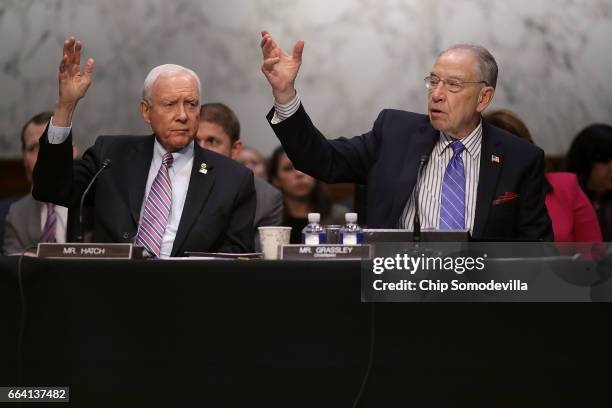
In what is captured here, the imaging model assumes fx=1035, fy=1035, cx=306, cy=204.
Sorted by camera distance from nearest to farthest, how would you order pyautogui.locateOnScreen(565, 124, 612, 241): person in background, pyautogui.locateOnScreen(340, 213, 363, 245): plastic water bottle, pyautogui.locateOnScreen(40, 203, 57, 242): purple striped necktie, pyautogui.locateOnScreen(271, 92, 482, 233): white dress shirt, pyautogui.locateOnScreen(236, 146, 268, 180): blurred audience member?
1. pyautogui.locateOnScreen(340, 213, 363, 245): plastic water bottle
2. pyautogui.locateOnScreen(271, 92, 482, 233): white dress shirt
3. pyautogui.locateOnScreen(40, 203, 57, 242): purple striped necktie
4. pyautogui.locateOnScreen(565, 124, 612, 241): person in background
5. pyautogui.locateOnScreen(236, 146, 268, 180): blurred audience member

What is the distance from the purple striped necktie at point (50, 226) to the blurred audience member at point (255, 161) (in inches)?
45.5

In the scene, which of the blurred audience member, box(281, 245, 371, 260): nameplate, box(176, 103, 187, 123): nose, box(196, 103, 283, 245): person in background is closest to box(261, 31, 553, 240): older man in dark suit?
box(176, 103, 187, 123): nose

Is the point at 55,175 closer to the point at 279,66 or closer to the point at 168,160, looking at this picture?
the point at 168,160

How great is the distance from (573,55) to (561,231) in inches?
75.7

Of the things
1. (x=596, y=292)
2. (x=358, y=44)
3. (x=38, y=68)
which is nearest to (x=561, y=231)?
(x=596, y=292)

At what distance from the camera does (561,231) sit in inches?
160

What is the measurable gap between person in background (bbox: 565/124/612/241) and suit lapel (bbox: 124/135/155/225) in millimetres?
2242

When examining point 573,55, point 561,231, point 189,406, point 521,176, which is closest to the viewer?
point 189,406

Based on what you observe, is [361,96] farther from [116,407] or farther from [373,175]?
[116,407]

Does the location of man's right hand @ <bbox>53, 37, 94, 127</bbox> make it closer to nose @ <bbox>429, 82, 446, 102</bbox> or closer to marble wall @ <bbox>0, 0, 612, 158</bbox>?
nose @ <bbox>429, 82, 446, 102</bbox>

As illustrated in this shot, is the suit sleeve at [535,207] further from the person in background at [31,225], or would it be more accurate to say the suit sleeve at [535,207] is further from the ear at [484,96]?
the person in background at [31,225]

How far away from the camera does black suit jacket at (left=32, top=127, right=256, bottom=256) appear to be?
3.28 meters

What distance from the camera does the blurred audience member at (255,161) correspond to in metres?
5.23

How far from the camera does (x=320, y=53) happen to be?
18.9ft
